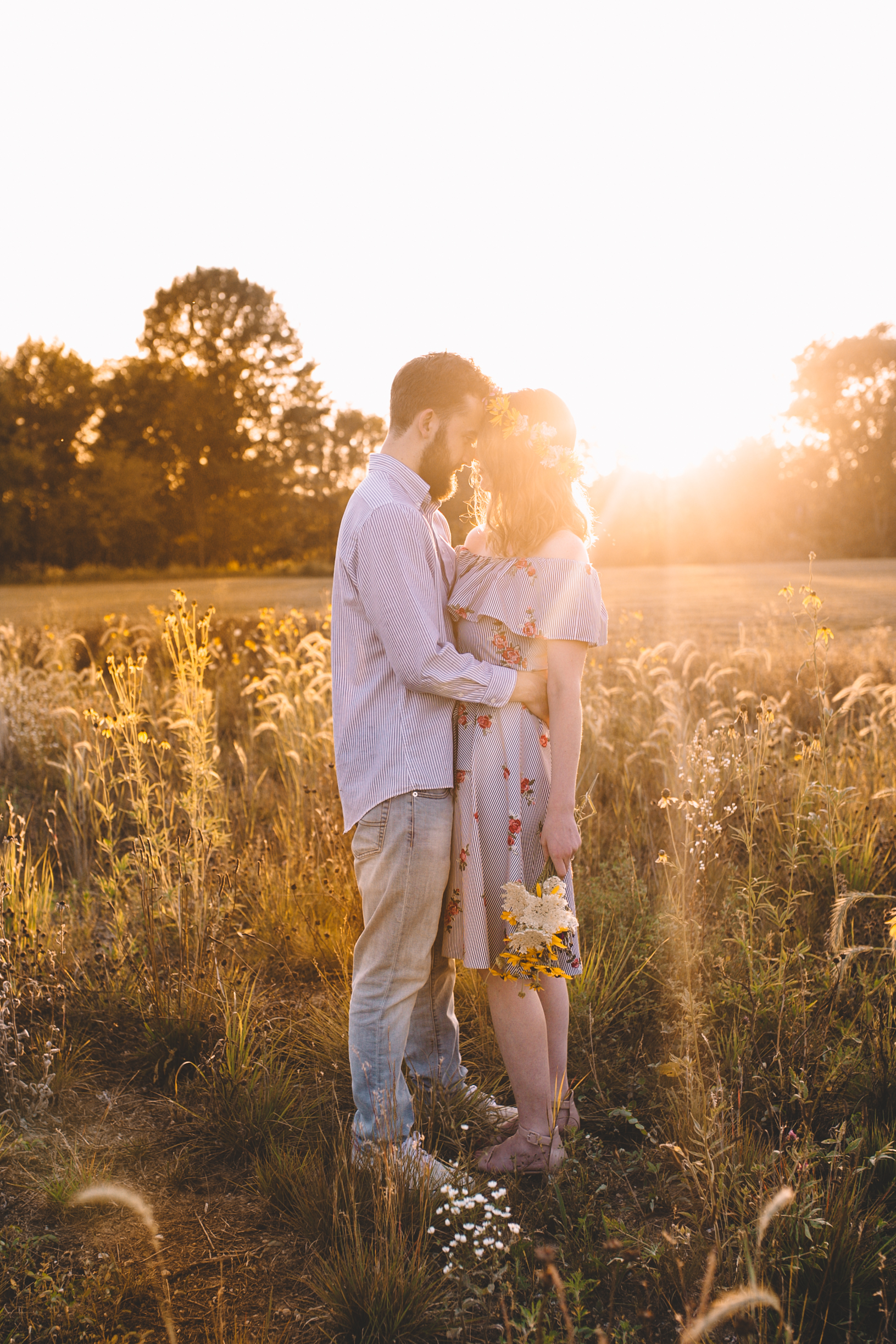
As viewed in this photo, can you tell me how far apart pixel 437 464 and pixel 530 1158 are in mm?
2027

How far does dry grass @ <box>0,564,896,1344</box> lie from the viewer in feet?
6.91

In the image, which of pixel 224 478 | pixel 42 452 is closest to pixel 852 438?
pixel 224 478

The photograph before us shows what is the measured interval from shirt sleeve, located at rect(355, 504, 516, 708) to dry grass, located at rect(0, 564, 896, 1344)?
48.4 inches

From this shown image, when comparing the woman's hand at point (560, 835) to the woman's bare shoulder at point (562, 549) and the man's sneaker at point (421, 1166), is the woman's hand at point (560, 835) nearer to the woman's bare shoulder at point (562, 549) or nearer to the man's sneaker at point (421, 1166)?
the woman's bare shoulder at point (562, 549)

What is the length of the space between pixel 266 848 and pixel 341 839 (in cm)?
34

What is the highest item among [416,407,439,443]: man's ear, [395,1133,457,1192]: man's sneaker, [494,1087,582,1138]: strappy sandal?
[416,407,439,443]: man's ear

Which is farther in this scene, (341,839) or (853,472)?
(853,472)

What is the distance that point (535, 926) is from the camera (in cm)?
242

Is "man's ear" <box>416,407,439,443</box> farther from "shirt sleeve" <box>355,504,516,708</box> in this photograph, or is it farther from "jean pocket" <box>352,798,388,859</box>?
"jean pocket" <box>352,798,388,859</box>

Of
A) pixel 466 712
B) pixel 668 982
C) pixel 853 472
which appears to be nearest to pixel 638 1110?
pixel 668 982

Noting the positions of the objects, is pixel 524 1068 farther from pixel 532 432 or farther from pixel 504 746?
pixel 532 432

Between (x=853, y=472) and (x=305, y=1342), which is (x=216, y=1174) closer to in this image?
(x=305, y=1342)

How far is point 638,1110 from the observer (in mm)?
2889

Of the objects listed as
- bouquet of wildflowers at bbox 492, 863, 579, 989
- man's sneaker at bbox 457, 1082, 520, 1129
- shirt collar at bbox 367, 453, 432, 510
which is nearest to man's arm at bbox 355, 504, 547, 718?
shirt collar at bbox 367, 453, 432, 510
